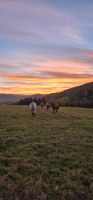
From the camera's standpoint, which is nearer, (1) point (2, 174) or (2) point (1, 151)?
(1) point (2, 174)

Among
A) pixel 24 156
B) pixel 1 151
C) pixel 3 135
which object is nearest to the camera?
pixel 24 156

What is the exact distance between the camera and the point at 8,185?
1195 centimetres

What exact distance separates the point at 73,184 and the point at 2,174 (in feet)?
9.48

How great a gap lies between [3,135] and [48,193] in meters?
10.7

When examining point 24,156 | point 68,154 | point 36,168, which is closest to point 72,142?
point 68,154

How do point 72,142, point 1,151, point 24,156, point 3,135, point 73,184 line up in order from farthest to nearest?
point 3,135 → point 72,142 → point 1,151 → point 24,156 → point 73,184

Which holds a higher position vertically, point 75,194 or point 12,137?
point 12,137

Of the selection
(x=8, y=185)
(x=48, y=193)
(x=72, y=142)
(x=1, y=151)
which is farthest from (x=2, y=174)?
(x=72, y=142)

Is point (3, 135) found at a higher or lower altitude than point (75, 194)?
higher

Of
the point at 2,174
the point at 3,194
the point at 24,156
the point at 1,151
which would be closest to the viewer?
the point at 3,194

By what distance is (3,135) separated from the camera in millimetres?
21797

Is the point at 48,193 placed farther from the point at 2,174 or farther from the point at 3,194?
the point at 2,174

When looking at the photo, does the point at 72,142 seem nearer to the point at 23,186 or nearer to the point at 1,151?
the point at 1,151

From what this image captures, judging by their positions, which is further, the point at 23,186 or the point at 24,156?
the point at 24,156
